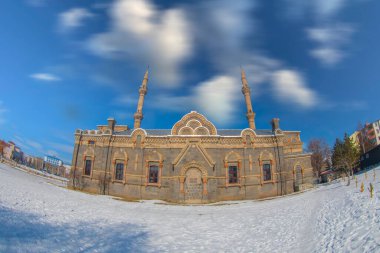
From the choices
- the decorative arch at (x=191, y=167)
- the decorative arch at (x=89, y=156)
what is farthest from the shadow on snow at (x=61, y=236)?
the decorative arch at (x=89, y=156)

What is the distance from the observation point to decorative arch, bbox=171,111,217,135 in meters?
26.3

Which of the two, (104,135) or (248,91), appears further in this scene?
(248,91)

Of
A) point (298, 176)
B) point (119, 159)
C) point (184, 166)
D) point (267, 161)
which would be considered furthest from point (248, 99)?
point (119, 159)

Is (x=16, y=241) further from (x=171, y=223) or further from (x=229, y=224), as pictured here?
(x=229, y=224)

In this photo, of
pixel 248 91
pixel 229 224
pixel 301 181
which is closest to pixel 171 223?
pixel 229 224

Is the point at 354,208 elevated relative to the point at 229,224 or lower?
elevated

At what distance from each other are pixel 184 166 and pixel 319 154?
36.9 m

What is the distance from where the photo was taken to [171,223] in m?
12.0

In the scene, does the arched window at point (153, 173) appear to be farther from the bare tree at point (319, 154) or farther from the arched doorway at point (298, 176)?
the bare tree at point (319, 154)

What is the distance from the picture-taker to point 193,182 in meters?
23.2

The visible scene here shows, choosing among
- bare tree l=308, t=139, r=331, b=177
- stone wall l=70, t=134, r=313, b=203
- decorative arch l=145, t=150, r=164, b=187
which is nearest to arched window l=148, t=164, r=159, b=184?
decorative arch l=145, t=150, r=164, b=187

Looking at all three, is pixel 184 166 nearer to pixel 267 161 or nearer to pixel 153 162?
pixel 153 162

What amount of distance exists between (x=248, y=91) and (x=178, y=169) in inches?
827

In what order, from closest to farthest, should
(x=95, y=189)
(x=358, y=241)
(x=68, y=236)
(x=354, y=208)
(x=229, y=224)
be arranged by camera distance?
(x=358, y=241)
(x=68, y=236)
(x=354, y=208)
(x=229, y=224)
(x=95, y=189)
